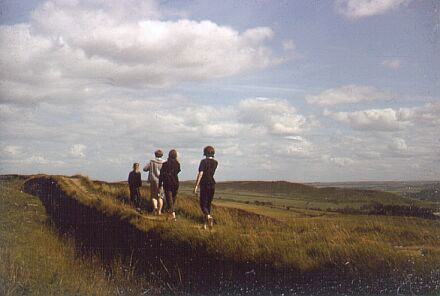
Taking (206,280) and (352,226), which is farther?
(206,280)

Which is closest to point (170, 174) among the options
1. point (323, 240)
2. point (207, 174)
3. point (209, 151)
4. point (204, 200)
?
point (204, 200)

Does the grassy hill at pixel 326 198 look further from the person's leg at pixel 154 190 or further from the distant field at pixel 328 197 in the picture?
the person's leg at pixel 154 190

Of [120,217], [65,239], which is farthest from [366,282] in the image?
[65,239]

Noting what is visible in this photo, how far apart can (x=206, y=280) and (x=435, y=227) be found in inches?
164

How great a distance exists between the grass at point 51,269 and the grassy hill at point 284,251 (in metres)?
0.53

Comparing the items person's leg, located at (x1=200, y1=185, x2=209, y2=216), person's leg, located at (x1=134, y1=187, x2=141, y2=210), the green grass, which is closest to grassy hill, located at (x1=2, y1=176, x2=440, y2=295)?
the green grass

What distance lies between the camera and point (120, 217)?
14203 millimetres

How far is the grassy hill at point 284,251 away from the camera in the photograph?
21.0 feet

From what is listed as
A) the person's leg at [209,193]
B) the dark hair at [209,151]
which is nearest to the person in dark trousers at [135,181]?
the person's leg at [209,193]

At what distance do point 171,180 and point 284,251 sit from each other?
5499 millimetres

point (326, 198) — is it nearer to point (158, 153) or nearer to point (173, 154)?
point (173, 154)

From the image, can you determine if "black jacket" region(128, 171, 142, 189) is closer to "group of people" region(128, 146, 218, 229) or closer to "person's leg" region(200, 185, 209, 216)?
"group of people" region(128, 146, 218, 229)

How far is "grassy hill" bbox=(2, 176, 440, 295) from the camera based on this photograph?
6391mm

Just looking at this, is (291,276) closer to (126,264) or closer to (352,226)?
(352,226)
